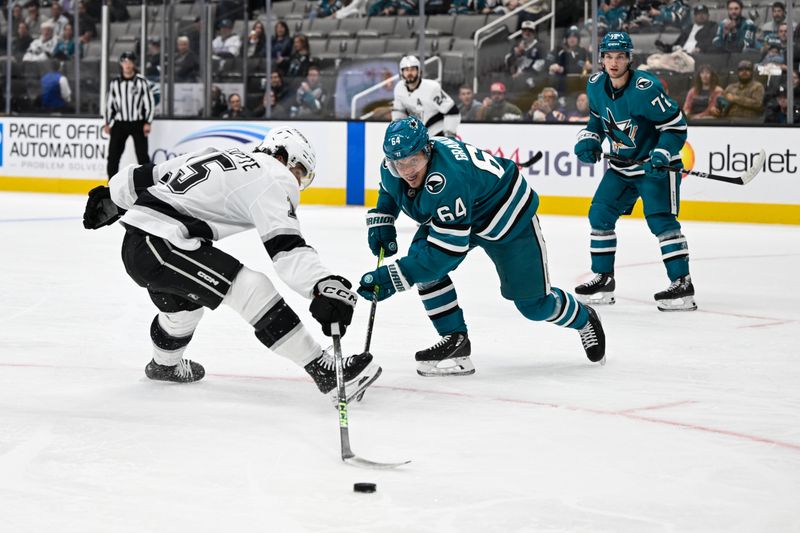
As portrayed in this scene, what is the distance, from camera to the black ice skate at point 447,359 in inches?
155

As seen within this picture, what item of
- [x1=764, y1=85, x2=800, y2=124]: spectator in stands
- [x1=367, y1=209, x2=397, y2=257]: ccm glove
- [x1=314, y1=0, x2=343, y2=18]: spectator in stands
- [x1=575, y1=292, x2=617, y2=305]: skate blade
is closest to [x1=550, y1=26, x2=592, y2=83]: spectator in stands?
[x1=764, y1=85, x2=800, y2=124]: spectator in stands

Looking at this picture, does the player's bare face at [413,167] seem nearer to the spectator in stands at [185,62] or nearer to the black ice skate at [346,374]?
the black ice skate at [346,374]

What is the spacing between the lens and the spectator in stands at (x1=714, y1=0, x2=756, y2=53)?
31.7ft

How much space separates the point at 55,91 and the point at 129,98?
60.4 inches

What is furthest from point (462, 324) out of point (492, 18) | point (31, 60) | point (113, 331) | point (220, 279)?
point (31, 60)

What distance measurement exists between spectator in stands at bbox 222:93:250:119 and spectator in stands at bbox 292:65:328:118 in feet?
1.68

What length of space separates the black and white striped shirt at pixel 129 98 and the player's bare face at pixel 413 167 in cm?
825

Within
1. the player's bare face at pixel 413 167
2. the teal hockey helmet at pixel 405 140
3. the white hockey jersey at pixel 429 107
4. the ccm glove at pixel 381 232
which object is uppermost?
the white hockey jersey at pixel 429 107

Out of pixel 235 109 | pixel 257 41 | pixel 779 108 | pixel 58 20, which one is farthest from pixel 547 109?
pixel 58 20

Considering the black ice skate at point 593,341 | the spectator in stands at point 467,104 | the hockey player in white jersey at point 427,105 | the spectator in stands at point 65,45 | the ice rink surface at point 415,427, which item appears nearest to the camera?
the ice rink surface at point 415,427

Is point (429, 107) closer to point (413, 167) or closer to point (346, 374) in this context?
point (413, 167)

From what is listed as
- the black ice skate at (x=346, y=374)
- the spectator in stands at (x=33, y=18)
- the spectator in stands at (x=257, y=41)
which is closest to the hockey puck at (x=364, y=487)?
the black ice skate at (x=346, y=374)

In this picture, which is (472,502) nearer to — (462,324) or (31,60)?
(462,324)

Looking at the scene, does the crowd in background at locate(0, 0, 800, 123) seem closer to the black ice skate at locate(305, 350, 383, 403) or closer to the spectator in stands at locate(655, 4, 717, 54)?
the spectator in stands at locate(655, 4, 717, 54)
